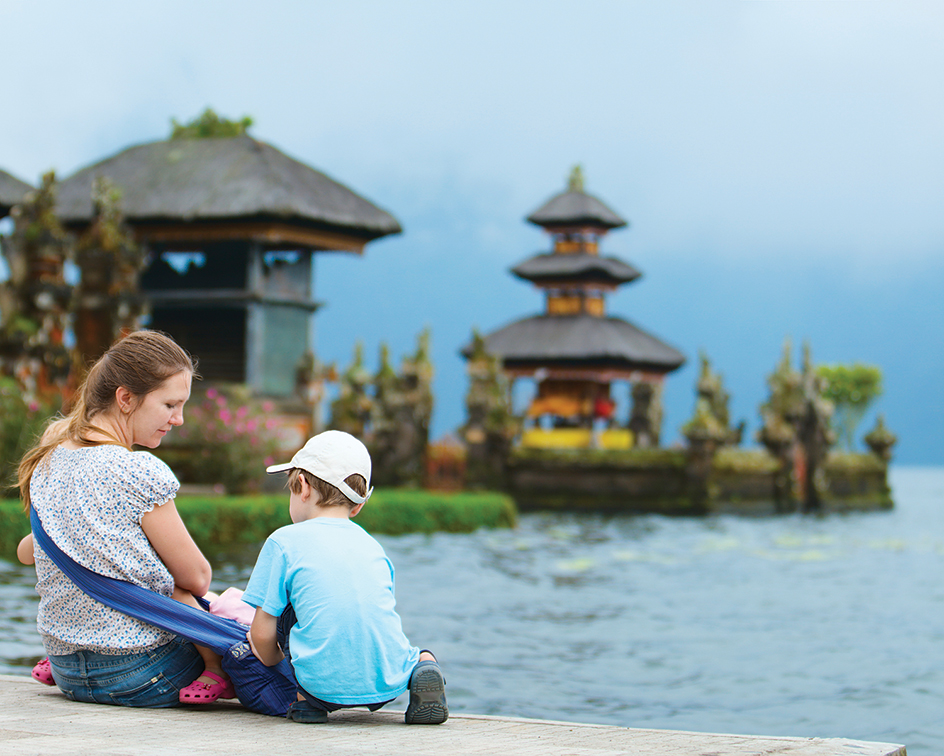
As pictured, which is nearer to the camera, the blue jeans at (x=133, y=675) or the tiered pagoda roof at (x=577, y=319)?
the blue jeans at (x=133, y=675)

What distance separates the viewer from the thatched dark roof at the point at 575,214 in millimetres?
50656

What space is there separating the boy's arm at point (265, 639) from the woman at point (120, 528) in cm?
30

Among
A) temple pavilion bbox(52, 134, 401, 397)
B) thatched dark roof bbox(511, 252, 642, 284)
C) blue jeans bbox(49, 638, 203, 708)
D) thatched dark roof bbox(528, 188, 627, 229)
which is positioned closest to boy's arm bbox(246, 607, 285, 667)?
blue jeans bbox(49, 638, 203, 708)

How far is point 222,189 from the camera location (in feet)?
93.1

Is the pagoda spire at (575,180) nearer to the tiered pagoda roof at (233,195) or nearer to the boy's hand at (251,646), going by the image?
the tiered pagoda roof at (233,195)

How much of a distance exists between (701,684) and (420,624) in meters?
3.83

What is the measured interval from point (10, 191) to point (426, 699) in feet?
78.7

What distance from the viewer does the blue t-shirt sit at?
4961 mm

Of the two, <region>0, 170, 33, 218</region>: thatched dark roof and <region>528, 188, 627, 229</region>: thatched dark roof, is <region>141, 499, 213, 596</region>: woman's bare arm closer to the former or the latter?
<region>0, 170, 33, 218</region>: thatched dark roof

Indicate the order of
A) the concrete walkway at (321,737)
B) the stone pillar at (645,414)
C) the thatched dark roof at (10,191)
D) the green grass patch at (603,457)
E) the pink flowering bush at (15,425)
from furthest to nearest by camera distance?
the stone pillar at (645,414) → the green grass patch at (603,457) → the thatched dark roof at (10,191) → the pink flowering bush at (15,425) → the concrete walkway at (321,737)

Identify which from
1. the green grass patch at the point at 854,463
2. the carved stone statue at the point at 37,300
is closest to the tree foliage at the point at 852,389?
the green grass patch at the point at 854,463

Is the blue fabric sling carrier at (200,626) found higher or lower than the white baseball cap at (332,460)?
lower

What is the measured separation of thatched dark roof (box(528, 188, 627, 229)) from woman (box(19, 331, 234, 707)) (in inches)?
1814

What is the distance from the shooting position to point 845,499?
165 feet
